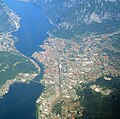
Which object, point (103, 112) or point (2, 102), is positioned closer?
point (103, 112)

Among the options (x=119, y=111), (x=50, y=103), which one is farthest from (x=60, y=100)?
(x=119, y=111)

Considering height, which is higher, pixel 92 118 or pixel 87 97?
pixel 87 97

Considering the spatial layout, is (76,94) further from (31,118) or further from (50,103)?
(31,118)

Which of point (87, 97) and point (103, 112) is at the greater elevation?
point (87, 97)

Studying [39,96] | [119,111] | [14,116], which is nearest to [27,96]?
[39,96]

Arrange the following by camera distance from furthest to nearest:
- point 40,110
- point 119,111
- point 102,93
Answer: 1. point 102,93
2. point 40,110
3. point 119,111

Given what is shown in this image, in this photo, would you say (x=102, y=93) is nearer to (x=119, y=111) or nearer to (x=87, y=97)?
(x=87, y=97)

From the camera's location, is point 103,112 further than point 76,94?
No

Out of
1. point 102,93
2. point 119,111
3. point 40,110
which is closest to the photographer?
point 119,111
